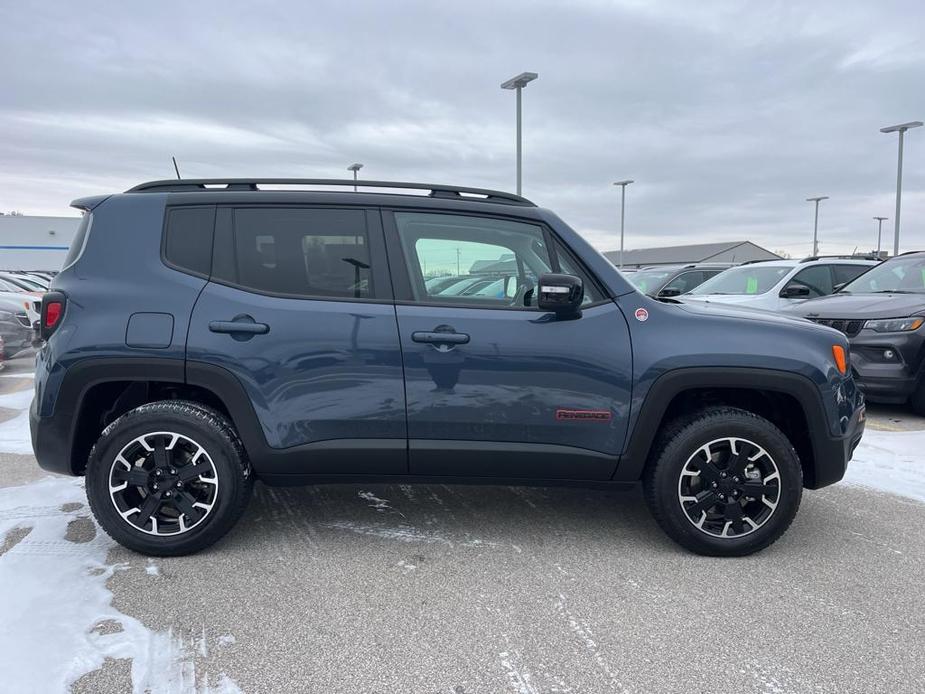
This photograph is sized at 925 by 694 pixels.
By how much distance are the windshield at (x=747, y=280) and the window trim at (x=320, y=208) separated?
304 inches

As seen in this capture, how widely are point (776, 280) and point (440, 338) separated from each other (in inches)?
314

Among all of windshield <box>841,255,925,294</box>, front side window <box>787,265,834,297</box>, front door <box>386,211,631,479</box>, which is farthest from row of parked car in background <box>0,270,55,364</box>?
front side window <box>787,265,834,297</box>

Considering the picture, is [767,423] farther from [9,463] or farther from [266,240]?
[9,463]

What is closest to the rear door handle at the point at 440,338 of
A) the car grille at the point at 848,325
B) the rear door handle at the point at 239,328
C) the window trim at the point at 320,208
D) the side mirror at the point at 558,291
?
the window trim at the point at 320,208

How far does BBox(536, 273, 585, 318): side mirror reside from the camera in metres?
3.14

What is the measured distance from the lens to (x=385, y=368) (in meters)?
3.24

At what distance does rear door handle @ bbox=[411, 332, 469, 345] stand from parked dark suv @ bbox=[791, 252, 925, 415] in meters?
4.80

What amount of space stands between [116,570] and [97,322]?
1.17m

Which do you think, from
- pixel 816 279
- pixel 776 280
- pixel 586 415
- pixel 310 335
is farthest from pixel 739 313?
pixel 816 279

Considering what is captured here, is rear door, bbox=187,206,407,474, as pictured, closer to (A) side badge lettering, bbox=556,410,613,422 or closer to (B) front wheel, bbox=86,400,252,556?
(B) front wheel, bbox=86,400,252,556

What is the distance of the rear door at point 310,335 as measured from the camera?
10.6 feet

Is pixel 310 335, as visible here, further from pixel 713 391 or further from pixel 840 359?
pixel 840 359

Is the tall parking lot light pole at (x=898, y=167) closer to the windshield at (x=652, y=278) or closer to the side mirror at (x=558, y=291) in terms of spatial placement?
the windshield at (x=652, y=278)

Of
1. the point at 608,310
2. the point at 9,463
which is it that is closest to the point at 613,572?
the point at 608,310
